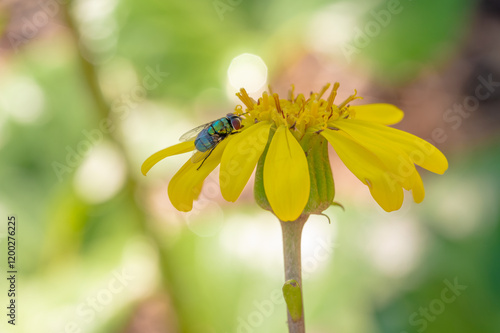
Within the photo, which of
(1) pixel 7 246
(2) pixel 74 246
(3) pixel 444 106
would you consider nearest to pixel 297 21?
(3) pixel 444 106

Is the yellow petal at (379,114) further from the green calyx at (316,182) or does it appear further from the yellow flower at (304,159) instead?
the green calyx at (316,182)

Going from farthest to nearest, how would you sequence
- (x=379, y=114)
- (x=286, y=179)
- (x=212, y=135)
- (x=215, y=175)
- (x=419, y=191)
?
(x=215, y=175)
(x=379, y=114)
(x=212, y=135)
(x=419, y=191)
(x=286, y=179)

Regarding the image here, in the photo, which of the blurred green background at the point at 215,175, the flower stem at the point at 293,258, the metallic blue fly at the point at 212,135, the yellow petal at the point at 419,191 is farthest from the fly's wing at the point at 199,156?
the blurred green background at the point at 215,175

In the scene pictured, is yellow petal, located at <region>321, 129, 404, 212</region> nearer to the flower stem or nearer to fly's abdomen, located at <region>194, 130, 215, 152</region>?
the flower stem

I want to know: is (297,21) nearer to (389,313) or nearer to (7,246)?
(389,313)

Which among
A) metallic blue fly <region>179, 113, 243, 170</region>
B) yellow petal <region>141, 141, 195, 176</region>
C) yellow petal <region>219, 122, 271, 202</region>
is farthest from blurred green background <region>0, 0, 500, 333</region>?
yellow petal <region>219, 122, 271, 202</region>

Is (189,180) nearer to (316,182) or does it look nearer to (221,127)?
(221,127)

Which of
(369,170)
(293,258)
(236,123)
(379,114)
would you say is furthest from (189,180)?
(379,114)

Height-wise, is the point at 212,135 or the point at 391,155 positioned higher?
the point at 212,135
